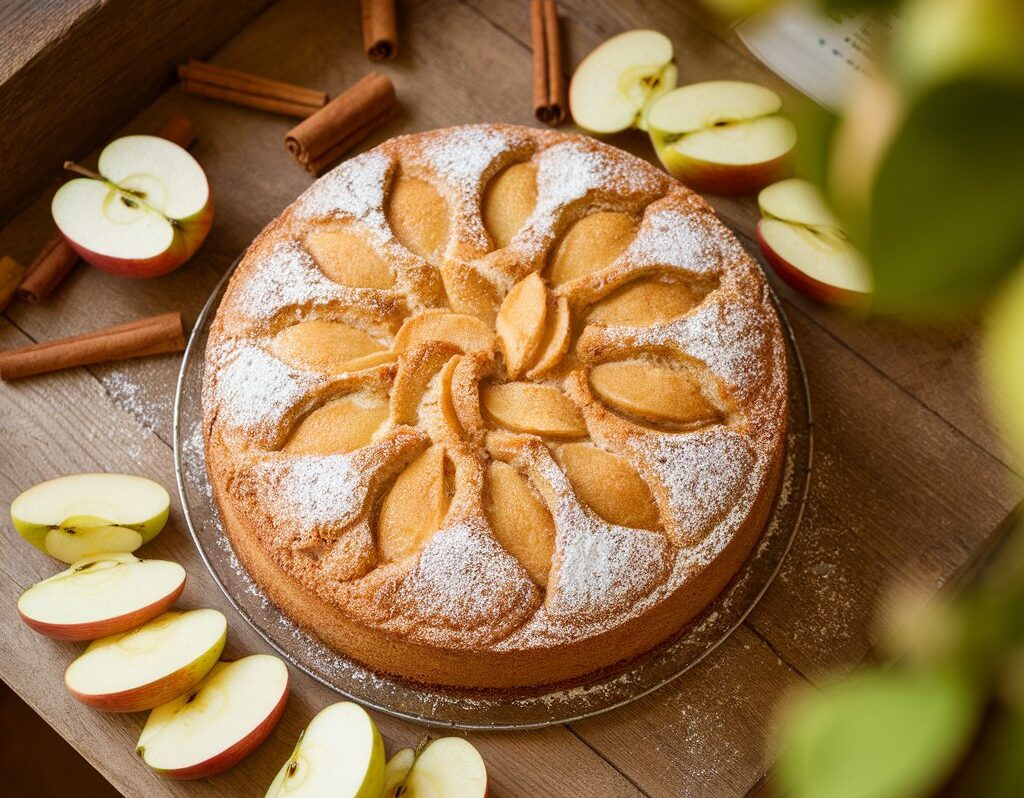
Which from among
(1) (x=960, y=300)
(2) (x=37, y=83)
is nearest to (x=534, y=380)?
(2) (x=37, y=83)

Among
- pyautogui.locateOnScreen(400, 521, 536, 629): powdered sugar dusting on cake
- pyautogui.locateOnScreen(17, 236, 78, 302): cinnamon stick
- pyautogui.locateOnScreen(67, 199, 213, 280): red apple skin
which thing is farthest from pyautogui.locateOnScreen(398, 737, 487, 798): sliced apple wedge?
pyautogui.locateOnScreen(17, 236, 78, 302): cinnamon stick

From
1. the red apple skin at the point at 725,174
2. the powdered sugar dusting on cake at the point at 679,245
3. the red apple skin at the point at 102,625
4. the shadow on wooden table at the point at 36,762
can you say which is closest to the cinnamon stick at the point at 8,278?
the red apple skin at the point at 102,625

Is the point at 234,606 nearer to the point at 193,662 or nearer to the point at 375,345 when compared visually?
the point at 193,662

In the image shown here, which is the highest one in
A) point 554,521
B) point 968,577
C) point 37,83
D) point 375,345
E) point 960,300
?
point 960,300

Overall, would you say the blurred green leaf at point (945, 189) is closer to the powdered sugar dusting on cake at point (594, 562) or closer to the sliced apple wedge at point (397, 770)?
the powdered sugar dusting on cake at point (594, 562)

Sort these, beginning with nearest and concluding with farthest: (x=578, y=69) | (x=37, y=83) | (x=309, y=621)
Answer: (x=309, y=621) → (x=37, y=83) → (x=578, y=69)

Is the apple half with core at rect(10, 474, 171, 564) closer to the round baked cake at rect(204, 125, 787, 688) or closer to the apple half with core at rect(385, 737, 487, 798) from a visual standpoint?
the round baked cake at rect(204, 125, 787, 688)
